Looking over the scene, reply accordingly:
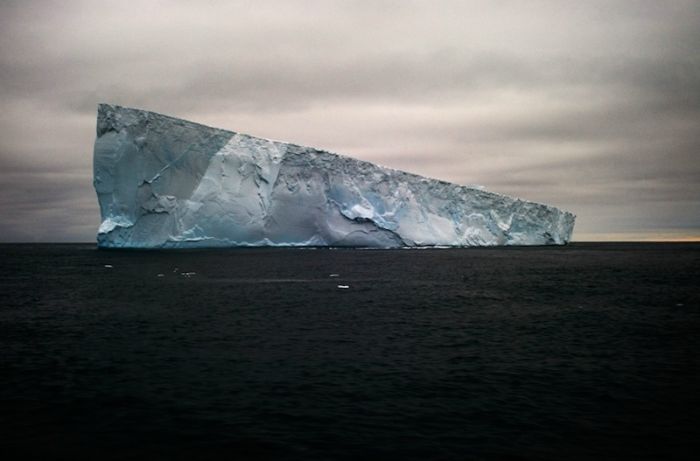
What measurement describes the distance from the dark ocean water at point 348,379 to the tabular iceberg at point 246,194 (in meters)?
25.9

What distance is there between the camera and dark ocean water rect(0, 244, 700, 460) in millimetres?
6555

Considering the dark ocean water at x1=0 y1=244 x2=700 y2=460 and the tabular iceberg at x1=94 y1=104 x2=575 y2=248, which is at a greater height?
the tabular iceberg at x1=94 y1=104 x2=575 y2=248

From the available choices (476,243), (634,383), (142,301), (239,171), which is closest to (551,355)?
(634,383)

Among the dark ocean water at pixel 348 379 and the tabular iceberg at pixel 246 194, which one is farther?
the tabular iceberg at pixel 246 194

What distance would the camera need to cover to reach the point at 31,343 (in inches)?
477

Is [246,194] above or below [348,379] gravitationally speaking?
above

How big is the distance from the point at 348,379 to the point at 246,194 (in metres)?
39.0

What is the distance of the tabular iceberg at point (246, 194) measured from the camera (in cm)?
4359

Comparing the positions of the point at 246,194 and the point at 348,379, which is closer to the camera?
the point at 348,379

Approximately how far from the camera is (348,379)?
930 centimetres

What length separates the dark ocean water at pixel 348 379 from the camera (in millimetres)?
6555

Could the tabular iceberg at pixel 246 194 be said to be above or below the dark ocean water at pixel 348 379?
above

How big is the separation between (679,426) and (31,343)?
1186 cm

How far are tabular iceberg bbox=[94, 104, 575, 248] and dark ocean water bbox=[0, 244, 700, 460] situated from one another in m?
25.9
